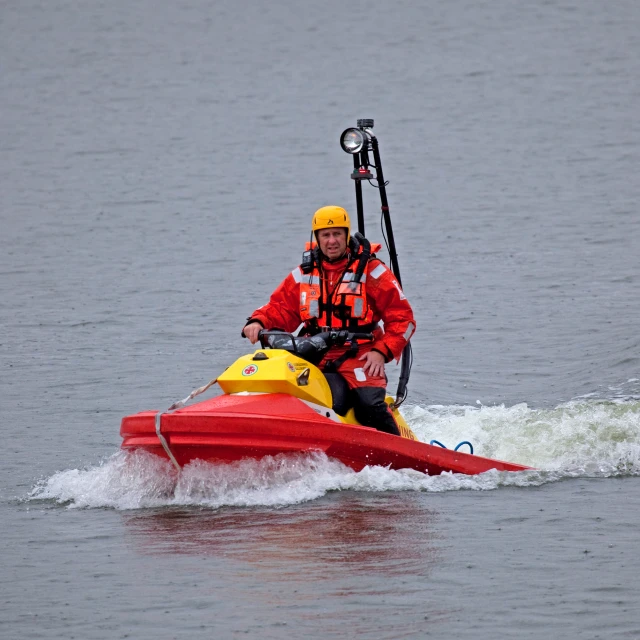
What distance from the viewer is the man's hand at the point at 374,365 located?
8523 mm

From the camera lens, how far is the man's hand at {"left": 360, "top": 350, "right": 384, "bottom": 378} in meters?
8.52

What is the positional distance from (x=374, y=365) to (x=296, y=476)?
0.92 meters

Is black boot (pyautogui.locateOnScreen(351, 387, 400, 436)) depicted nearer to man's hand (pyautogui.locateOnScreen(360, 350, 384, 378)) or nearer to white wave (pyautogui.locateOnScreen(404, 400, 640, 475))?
man's hand (pyautogui.locateOnScreen(360, 350, 384, 378))

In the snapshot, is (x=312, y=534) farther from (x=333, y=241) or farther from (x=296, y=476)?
(x=333, y=241)

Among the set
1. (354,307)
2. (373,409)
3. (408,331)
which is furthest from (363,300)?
Answer: (373,409)

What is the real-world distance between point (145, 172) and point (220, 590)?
20.0 m

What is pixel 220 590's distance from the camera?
647cm

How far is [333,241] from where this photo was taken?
28.2ft

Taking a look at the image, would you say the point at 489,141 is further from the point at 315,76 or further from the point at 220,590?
the point at 220,590

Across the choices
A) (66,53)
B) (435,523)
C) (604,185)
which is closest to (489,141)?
(604,185)

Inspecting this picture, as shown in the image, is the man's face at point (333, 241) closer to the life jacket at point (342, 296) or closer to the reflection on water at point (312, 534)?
the life jacket at point (342, 296)

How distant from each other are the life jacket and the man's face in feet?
0.28

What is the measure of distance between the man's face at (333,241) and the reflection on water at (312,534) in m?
1.52

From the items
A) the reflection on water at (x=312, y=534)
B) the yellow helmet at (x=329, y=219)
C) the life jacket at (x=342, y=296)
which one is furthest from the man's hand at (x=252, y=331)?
the reflection on water at (x=312, y=534)
